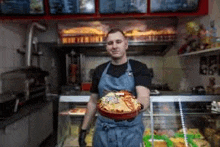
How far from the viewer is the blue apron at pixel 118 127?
1701mm

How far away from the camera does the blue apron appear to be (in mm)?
1701

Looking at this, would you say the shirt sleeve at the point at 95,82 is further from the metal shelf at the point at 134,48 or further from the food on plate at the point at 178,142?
the metal shelf at the point at 134,48

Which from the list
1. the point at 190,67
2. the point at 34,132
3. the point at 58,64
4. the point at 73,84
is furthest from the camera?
the point at 58,64

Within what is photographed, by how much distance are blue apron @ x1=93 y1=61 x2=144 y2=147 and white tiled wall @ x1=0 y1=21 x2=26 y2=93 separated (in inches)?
106

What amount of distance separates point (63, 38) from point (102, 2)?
6.35 feet

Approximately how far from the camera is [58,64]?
634 centimetres

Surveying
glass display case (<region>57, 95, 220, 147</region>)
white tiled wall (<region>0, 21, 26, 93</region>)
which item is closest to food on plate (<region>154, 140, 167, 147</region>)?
glass display case (<region>57, 95, 220, 147</region>)

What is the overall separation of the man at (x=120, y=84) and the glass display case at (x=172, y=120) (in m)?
0.68

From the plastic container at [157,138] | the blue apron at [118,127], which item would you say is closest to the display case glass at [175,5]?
the blue apron at [118,127]

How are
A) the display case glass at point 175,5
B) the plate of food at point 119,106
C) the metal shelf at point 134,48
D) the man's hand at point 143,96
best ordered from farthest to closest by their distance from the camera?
A: the metal shelf at point 134,48
the display case glass at point 175,5
the man's hand at point 143,96
the plate of food at point 119,106

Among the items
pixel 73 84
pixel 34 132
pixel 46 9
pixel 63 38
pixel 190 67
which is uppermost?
pixel 46 9

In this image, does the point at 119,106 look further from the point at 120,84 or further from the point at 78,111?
the point at 78,111

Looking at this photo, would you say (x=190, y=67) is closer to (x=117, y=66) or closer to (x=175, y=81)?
(x=175, y=81)

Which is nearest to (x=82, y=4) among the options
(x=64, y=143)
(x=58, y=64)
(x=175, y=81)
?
(x=64, y=143)
